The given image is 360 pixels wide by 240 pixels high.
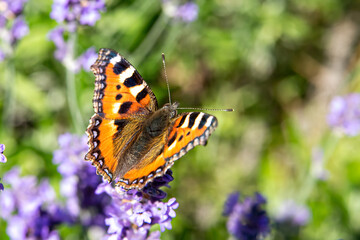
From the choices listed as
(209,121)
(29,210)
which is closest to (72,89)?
(29,210)

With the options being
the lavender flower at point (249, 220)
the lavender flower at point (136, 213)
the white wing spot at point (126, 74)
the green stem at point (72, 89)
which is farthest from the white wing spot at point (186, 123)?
the green stem at point (72, 89)

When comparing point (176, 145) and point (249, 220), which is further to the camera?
point (249, 220)

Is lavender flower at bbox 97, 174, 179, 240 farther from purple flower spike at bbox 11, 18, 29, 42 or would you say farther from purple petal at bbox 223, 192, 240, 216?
purple flower spike at bbox 11, 18, 29, 42

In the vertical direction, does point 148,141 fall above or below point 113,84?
below

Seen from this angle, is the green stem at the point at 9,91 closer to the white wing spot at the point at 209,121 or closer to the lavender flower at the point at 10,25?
the lavender flower at the point at 10,25

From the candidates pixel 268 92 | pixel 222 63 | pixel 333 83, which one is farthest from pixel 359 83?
pixel 222 63

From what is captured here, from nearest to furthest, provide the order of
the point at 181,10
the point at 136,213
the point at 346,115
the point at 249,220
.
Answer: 1. the point at 136,213
2. the point at 249,220
3. the point at 346,115
4. the point at 181,10

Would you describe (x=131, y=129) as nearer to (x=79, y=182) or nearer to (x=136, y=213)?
(x=79, y=182)

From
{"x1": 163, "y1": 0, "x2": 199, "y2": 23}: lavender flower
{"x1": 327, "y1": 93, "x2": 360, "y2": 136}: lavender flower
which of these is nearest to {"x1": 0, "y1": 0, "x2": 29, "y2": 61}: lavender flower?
{"x1": 163, "y1": 0, "x2": 199, "y2": 23}: lavender flower
